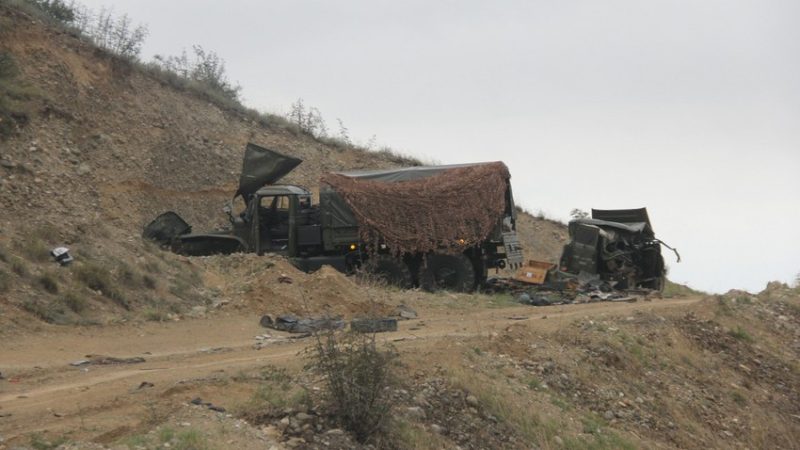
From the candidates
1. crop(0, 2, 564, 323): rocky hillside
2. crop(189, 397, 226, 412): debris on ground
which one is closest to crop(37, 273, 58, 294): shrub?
crop(0, 2, 564, 323): rocky hillside

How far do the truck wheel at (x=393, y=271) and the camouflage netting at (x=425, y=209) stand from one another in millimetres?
260

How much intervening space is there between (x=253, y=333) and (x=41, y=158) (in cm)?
1276

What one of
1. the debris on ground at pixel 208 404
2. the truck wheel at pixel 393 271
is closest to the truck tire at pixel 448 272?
the truck wheel at pixel 393 271

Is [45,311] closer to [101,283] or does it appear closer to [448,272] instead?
[101,283]

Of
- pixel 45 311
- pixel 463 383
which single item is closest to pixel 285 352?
pixel 463 383

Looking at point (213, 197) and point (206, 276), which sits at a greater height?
point (213, 197)

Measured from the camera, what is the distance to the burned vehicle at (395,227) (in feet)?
67.1

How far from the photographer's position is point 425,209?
20.6 m

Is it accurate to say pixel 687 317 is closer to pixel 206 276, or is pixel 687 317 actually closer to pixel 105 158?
pixel 206 276

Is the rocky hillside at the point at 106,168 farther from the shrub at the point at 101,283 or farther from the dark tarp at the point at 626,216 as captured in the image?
the dark tarp at the point at 626,216

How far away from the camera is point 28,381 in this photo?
9273 mm

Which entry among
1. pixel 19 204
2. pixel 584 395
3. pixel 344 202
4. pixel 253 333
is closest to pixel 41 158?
pixel 19 204

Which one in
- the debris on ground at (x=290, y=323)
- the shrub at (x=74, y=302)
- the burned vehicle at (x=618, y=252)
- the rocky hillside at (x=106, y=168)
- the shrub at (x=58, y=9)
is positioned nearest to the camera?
A: the debris on ground at (x=290, y=323)

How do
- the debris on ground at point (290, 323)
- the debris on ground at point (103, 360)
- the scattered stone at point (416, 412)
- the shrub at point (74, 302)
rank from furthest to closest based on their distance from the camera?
the shrub at point (74, 302) < the debris on ground at point (290, 323) < the debris on ground at point (103, 360) < the scattered stone at point (416, 412)
